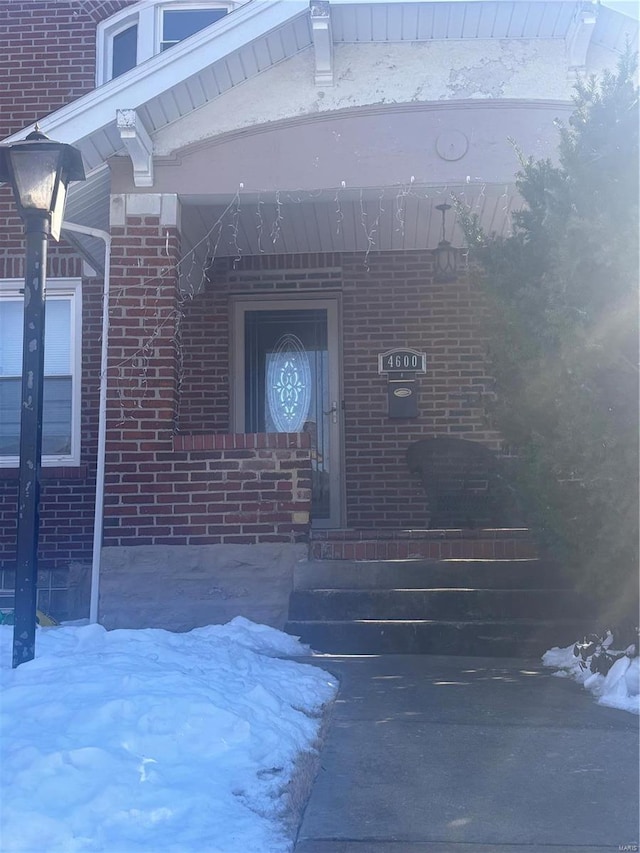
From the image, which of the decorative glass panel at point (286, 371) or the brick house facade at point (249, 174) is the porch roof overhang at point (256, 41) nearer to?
the brick house facade at point (249, 174)

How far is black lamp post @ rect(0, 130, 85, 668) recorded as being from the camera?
459 centimetres

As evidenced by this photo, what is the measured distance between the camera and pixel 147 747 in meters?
3.42

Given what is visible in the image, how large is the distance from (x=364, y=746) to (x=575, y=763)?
0.90 metres

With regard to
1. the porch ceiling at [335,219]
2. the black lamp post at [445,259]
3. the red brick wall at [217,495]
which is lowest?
the red brick wall at [217,495]

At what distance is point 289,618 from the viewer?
6.36m

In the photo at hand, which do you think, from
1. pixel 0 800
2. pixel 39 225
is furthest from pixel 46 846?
pixel 39 225

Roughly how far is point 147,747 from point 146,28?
7.56 meters

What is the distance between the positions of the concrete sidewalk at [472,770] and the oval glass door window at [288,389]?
398 cm

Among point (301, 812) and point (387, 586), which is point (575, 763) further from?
point (387, 586)

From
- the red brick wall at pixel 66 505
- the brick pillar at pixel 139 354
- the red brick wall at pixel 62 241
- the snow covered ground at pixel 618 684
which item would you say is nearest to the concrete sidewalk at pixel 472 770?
the snow covered ground at pixel 618 684

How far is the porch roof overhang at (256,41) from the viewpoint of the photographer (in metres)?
6.55

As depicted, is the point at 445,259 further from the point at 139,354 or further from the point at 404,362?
the point at 139,354

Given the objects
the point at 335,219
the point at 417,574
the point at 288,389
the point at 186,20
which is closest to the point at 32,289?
the point at 417,574

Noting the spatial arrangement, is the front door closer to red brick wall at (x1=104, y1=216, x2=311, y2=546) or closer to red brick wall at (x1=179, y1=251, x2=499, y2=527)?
red brick wall at (x1=179, y1=251, x2=499, y2=527)
